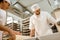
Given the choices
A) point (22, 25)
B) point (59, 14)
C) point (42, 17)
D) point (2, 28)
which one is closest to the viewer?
point (2, 28)

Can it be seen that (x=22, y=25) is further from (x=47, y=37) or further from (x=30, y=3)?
(x=47, y=37)

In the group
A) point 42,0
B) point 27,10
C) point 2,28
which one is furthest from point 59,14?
point 27,10

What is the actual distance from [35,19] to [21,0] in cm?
200

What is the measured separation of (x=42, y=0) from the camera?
4227 mm

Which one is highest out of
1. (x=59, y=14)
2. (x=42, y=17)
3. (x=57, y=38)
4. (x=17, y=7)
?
(x=17, y=7)

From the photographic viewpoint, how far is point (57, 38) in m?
0.90

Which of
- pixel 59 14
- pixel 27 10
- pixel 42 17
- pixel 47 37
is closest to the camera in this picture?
pixel 47 37

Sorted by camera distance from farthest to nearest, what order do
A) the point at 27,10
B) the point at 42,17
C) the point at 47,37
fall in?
the point at 27,10 → the point at 42,17 → the point at 47,37

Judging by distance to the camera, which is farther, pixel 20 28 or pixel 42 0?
pixel 42 0

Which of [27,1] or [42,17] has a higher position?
[27,1]

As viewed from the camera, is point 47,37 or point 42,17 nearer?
point 47,37

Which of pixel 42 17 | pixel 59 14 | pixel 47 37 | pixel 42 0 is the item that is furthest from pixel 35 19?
pixel 42 0

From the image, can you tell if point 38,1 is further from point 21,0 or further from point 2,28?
point 2,28

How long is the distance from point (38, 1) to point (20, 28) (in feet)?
3.94
